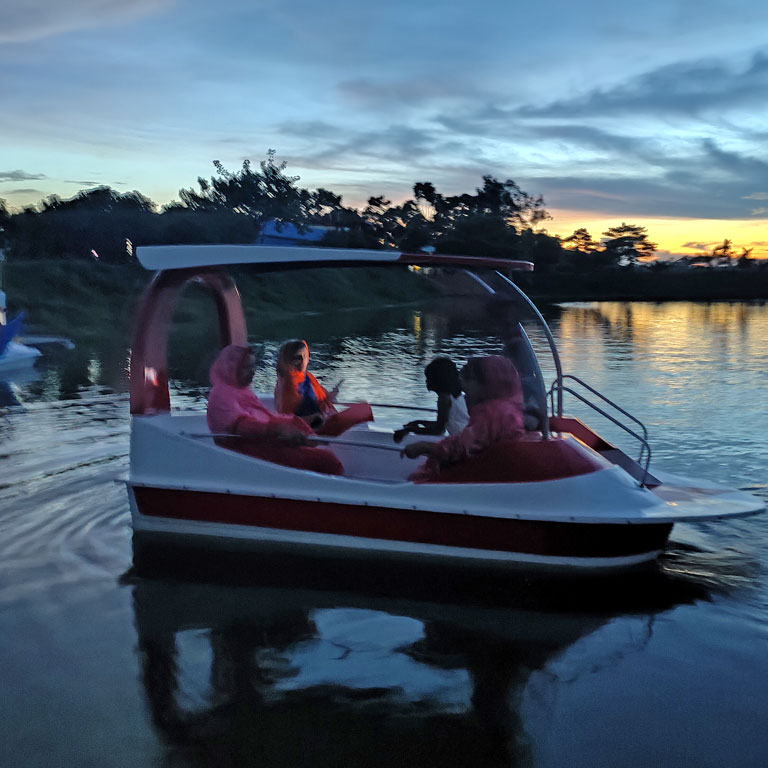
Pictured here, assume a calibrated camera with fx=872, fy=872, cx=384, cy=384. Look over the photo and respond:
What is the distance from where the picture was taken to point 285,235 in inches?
2709

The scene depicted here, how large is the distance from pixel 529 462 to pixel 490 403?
0.42 m

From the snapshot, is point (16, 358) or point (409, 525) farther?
point (16, 358)

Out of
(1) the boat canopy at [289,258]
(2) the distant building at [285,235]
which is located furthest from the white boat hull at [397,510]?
(2) the distant building at [285,235]

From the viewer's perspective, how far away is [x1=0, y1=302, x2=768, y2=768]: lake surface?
3.76 meters

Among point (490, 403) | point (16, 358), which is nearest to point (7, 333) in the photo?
point (16, 358)

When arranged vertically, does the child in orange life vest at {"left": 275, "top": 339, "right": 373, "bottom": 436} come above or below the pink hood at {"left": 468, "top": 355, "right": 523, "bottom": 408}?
below

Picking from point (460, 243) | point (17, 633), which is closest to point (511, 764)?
point (17, 633)

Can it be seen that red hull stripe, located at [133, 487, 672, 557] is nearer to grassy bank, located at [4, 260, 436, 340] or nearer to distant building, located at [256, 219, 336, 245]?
grassy bank, located at [4, 260, 436, 340]

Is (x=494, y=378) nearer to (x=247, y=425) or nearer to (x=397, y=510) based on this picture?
(x=397, y=510)

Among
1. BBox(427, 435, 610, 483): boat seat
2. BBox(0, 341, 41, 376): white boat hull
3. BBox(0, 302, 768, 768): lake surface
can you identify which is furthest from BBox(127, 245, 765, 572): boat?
BBox(0, 341, 41, 376): white boat hull

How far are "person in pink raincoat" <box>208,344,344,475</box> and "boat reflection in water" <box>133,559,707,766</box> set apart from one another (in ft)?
2.40

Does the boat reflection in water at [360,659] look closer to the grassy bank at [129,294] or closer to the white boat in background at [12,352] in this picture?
the grassy bank at [129,294]

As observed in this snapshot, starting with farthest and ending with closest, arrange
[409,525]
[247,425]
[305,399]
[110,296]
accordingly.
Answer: [110,296] → [305,399] → [247,425] → [409,525]

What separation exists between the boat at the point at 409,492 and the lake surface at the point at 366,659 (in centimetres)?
26
